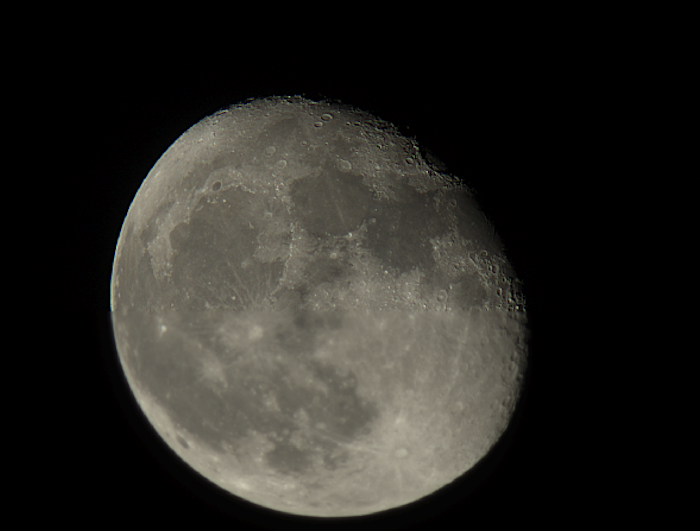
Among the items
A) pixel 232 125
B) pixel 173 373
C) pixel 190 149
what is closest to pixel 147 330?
pixel 173 373

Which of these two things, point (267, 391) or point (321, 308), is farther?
point (267, 391)

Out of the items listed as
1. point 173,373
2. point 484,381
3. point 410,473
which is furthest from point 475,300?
point 173,373

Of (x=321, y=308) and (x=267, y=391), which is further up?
(x=321, y=308)

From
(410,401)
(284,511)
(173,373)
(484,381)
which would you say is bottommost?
(284,511)

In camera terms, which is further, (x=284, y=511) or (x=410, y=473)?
(x=284, y=511)

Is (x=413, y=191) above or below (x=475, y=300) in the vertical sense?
above

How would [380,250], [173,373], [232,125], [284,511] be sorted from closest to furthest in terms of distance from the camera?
[380,250], [173,373], [232,125], [284,511]

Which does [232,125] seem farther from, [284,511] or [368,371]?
[284,511]

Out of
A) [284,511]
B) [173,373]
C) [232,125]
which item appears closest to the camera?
[173,373]
